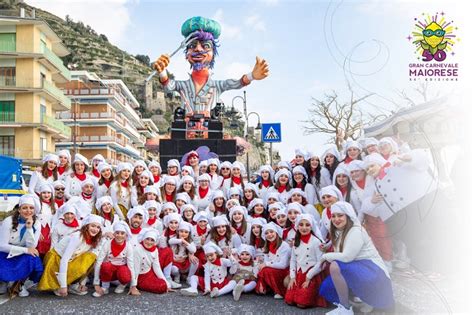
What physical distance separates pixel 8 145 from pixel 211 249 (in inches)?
1076

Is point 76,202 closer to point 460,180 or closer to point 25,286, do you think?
point 25,286

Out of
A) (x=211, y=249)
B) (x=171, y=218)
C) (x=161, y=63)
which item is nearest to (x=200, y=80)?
(x=161, y=63)

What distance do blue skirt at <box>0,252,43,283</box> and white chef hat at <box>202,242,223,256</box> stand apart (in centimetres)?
173

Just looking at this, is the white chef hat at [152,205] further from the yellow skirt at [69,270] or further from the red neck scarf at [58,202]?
the red neck scarf at [58,202]

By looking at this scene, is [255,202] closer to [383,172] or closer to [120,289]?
[383,172]

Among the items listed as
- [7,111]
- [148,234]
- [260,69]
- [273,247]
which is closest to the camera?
[273,247]

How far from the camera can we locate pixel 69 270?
4707 millimetres

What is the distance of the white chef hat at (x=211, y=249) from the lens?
4895 millimetres

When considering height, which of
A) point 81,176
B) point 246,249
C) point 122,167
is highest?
point 122,167

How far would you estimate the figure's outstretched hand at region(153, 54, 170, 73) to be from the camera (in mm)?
11805

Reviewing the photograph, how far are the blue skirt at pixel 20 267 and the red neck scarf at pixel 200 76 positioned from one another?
29.6 feet

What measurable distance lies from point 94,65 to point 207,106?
78562 mm

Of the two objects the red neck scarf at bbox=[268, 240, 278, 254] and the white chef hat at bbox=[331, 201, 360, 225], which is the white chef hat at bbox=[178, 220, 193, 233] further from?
the white chef hat at bbox=[331, 201, 360, 225]

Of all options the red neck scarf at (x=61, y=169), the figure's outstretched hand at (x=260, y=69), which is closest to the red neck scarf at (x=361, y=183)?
the red neck scarf at (x=61, y=169)
